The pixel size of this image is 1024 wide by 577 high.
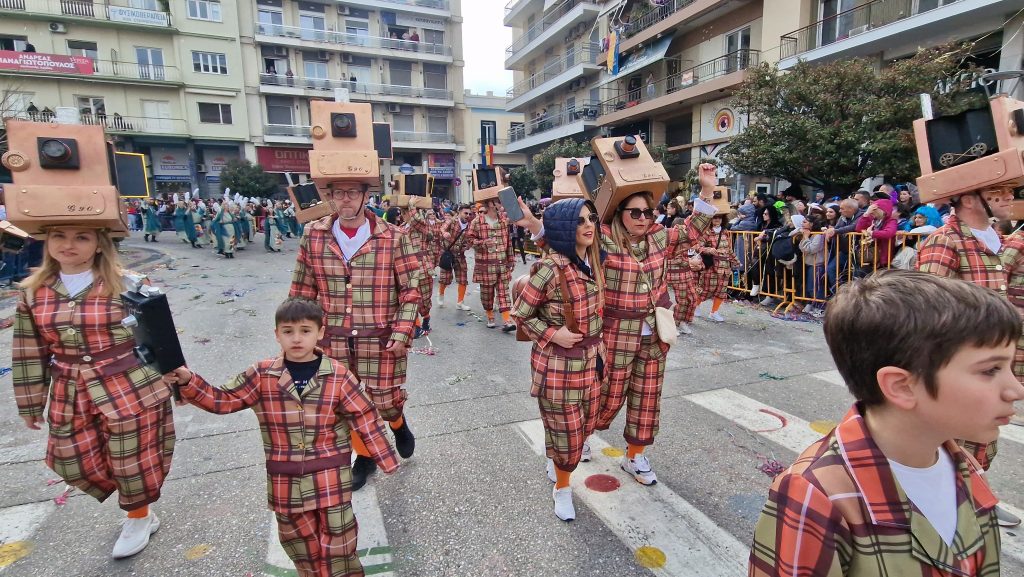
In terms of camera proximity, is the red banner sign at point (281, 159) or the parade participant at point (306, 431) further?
the red banner sign at point (281, 159)

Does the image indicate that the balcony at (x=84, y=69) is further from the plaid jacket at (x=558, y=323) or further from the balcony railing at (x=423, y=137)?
the plaid jacket at (x=558, y=323)

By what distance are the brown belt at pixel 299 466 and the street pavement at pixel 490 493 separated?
75 cm

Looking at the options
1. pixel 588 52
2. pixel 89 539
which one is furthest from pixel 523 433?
pixel 588 52

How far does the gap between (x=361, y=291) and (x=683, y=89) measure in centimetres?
2180

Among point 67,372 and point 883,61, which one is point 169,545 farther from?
point 883,61

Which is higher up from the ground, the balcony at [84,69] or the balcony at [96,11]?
the balcony at [96,11]

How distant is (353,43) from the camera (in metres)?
37.0

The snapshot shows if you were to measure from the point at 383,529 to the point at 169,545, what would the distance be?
44.9 inches

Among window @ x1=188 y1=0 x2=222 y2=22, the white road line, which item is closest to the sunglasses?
the white road line

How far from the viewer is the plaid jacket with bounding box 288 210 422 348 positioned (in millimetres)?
3375

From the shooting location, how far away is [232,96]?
33.7 m

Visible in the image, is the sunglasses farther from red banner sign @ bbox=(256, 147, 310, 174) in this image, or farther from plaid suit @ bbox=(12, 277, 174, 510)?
red banner sign @ bbox=(256, 147, 310, 174)

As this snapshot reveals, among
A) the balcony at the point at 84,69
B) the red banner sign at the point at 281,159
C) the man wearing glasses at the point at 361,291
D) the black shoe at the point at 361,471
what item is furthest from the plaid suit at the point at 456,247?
the balcony at the point at 84,69

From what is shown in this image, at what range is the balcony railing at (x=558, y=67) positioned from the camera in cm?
2998
